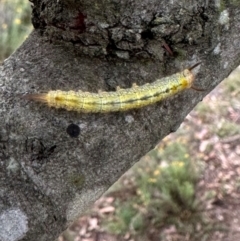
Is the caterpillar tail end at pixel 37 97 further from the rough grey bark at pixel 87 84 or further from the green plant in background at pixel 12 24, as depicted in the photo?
the green plant in background at pixel 12 24

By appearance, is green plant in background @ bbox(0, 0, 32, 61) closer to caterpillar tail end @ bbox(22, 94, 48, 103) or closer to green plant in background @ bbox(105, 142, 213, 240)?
green plant in background @ bbox(105, 142, 213, 240)

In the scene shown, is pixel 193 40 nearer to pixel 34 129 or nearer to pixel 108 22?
pixel 108 22

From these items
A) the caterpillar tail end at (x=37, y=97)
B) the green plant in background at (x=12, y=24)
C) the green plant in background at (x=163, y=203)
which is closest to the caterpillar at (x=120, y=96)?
the caterpillar tail end at (x=37, y=97)

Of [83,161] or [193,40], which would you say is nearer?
[83,161]

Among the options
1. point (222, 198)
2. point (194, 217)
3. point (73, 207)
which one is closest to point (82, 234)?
point (194, 217)

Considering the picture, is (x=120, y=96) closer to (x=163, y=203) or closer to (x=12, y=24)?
(x=163, y=203)

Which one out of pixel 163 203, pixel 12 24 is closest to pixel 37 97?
pixel 163 203
